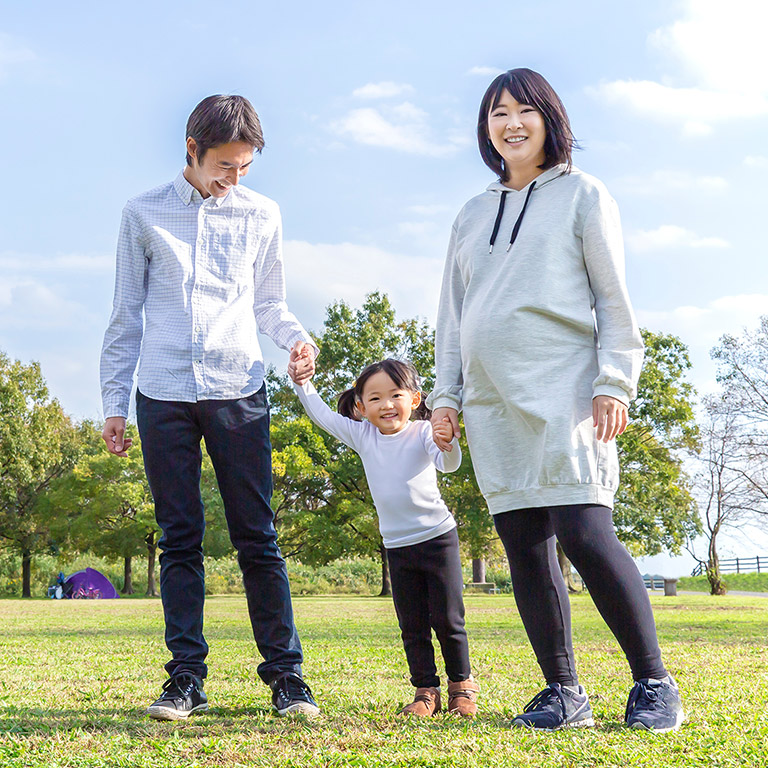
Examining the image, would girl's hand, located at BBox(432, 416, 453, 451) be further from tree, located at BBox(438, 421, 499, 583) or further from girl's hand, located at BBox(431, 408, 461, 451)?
tree, located at BBox(438, 421, 499, 583)

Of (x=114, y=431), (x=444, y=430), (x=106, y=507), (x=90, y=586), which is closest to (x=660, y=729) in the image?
(x=444, y=430)

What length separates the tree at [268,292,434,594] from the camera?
26.7 meters

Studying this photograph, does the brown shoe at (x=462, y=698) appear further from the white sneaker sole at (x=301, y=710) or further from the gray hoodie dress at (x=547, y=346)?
the gray hoodie dress at (x=547, y=346)

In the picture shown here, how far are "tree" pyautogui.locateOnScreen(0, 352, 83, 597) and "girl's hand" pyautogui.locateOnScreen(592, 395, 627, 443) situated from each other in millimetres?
31727

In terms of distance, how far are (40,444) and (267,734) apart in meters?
31.8

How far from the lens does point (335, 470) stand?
28.0 m

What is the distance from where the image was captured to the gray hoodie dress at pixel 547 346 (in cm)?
267

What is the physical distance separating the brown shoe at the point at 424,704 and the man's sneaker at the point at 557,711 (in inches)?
19.0

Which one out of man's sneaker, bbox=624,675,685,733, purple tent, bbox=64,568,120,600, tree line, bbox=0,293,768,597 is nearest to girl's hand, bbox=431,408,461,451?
man's sneaker, bbox=624,675,685,733

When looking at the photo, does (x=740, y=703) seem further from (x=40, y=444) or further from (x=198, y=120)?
(x=40, y=444)

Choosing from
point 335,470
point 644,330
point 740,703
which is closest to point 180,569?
point 740,703

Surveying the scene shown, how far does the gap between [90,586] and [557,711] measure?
3003cm

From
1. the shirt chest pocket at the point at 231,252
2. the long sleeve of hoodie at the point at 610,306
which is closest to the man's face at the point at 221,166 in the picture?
the shirt chest pocket at the point at 231,252

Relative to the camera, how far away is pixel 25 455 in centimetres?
3133
